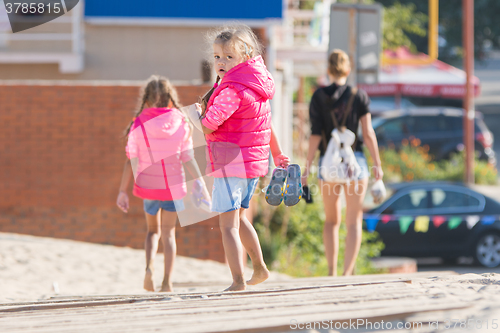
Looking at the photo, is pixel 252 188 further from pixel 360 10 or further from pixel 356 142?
pixel 360 10

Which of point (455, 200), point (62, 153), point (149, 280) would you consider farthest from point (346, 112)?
point (455, 200)

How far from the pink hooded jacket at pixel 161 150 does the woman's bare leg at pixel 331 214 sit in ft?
3.91

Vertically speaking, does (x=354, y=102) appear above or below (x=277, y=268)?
above

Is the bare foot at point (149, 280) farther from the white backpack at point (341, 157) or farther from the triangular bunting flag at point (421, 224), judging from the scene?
the triangular bunting flag at point (421, 224)

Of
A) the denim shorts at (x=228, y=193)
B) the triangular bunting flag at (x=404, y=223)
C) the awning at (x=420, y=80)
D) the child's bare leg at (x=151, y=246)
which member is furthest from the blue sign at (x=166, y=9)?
the awning at (x=420, y=80)

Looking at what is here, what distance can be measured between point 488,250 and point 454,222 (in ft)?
2.33

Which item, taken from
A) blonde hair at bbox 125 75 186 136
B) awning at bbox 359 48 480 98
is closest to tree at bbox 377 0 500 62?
awning at bbox 359 48 480 98

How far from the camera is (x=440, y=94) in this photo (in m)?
25.9

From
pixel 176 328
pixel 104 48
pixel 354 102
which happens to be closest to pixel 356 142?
pixel 354 102

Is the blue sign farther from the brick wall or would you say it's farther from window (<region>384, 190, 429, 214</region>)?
window (<region>384, 190, 429, 214</region>)

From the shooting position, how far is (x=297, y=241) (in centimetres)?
874

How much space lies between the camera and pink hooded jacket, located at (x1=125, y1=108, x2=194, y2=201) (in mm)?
4668

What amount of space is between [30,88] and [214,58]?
14.4ft

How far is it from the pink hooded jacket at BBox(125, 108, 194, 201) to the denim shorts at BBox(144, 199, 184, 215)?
0.06 m
